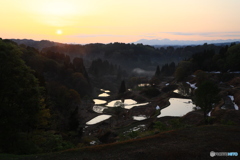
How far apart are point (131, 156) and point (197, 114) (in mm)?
28721

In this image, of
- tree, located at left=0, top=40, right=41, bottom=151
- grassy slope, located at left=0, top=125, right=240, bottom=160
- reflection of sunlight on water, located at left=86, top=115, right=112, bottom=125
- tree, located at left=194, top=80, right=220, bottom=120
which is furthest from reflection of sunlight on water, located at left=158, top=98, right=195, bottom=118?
tree, located at left=0, top=40, right=41, bottom=151

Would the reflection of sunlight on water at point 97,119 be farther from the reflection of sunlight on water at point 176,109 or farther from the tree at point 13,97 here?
the tree at point 13,97

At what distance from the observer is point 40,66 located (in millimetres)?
80062

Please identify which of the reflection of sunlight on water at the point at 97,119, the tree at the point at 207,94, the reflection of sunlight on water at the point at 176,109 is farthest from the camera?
the reflection of sunlight on water at the point at 97,119

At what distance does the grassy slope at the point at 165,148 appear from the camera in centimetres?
1412

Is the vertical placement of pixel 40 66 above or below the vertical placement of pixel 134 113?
above

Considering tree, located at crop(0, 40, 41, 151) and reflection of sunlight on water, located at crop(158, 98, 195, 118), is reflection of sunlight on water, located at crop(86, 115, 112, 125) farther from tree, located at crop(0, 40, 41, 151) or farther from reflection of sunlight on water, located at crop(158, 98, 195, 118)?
tree, located at crop(0, 40, 41, 151)

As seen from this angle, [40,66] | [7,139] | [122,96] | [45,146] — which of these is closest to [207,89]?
[45,146]

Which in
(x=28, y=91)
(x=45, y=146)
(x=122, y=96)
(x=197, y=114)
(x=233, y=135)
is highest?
(x=28, y=91)

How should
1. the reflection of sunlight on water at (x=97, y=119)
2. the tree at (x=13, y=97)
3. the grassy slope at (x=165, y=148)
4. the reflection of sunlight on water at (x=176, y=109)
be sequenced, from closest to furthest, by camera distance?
the grassy slope at (x=165, y=148) < the tree at (x=13, y=97) < the reflection of sunlight on water at (x=176, y=109) < the reflection of sunlight on water at (x=97, y=119)

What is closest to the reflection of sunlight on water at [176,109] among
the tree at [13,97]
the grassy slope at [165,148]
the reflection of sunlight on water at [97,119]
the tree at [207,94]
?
the tree at [207,94]

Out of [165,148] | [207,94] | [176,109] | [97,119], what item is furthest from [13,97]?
[176,109]

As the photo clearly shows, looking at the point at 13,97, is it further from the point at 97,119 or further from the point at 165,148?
the point at 97,119

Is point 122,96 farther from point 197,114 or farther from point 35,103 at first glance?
point 35,103
